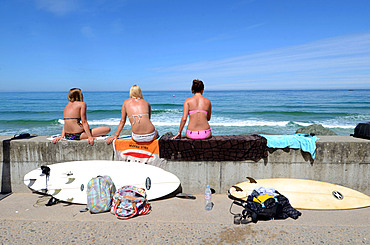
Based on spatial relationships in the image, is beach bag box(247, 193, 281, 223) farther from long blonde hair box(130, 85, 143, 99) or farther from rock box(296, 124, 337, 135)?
rock box(296, 124, 337, 135)

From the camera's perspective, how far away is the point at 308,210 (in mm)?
3904

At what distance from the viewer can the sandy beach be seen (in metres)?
3.06

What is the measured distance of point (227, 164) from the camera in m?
4.47

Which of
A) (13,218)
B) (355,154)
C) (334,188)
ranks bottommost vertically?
(13,218)

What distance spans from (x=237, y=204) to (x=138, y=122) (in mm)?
2295

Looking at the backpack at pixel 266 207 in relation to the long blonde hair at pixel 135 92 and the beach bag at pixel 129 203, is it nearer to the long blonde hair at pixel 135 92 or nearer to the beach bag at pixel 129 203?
the beach bag at pixel 129 203

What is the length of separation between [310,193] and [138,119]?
132 inches

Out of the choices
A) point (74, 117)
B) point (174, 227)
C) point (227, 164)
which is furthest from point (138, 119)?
point (174, 227)

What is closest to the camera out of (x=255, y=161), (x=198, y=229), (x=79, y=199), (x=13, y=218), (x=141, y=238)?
(x=141, y=238)

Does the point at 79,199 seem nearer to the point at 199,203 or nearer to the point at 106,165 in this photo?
the point at 106,165

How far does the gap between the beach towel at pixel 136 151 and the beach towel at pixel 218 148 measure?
26cm

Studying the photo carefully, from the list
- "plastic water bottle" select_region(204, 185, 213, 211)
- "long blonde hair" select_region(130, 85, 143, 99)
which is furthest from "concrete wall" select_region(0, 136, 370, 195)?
"long blonde hair" select_region(130, 85, 143, 99)

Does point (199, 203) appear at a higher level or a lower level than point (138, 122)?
lower

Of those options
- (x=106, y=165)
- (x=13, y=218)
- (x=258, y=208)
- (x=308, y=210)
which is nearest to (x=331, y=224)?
(x=308, y=210)
